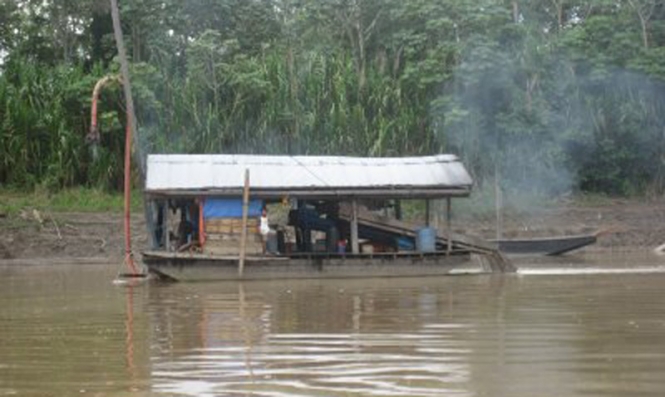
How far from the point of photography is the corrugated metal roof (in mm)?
18906

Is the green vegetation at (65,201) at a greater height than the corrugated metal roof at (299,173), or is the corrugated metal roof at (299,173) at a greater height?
the corrugated metal roof at (299,173)

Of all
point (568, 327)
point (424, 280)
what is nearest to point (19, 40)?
point (424, 280)

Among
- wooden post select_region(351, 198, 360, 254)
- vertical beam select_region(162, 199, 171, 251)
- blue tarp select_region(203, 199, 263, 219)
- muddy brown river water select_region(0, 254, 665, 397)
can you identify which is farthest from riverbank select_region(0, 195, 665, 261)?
muddy brown river water select_region(0, 254, 665, 397)

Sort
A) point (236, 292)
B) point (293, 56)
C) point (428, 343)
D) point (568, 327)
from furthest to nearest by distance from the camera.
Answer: point (293, 56), point (236, 292), point (568, 327), point (428, 343)

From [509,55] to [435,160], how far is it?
1141 centimetres

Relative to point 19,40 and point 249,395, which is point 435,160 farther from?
point 19,40

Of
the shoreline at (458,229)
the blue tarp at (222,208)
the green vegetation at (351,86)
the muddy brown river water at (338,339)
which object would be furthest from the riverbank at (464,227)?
the muddy brown river water at (338,339)

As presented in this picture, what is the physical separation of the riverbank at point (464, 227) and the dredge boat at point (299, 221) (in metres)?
6.28

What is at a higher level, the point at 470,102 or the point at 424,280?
the point at 470,102

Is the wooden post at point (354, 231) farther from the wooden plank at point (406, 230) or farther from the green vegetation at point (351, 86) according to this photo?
the green vegetation at point (351, 86)

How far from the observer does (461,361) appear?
812cm

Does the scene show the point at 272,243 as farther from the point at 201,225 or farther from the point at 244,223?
the point at 201,225

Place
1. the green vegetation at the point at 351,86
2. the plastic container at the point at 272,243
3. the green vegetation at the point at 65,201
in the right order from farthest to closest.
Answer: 1. the green vegetation at the point at 351,86
2. the green vegetation at the point at 65,201
3. the plastic container at the point at 272,243

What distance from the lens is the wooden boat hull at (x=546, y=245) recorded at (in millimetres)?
25750
